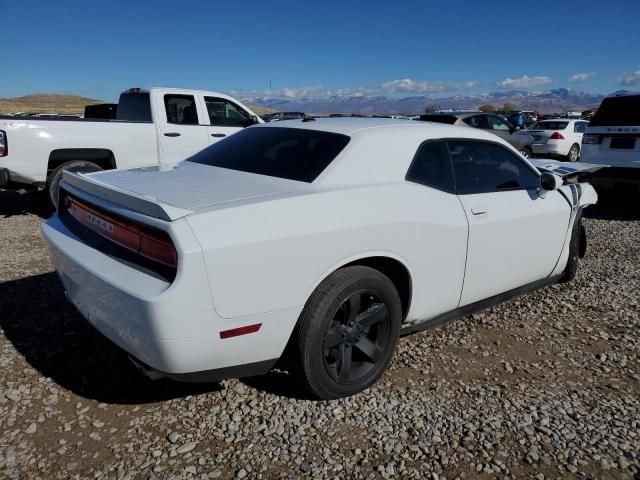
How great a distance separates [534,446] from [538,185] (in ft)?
7.01

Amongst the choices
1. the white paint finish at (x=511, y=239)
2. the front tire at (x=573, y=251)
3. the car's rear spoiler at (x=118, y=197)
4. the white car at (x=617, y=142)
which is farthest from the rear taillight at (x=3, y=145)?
the white car at (x=617, y=142)

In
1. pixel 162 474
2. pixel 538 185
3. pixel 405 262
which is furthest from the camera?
pixel 538 185

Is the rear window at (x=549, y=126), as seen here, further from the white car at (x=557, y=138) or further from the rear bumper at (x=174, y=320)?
the rear bumper at (x=174, y=320)

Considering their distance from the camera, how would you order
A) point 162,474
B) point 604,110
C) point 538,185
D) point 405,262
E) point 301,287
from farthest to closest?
point 604,110 < point 538,185 < point 405,262 < point 301,287 < point 162,474

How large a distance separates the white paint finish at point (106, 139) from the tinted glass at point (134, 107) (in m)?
0.20

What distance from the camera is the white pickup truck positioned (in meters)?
6.71

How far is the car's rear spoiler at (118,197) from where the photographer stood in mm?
2268

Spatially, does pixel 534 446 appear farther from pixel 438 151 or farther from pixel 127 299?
pixel 127 299

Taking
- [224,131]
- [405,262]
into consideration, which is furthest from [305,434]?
[224,131]

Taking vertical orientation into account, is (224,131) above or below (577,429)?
above

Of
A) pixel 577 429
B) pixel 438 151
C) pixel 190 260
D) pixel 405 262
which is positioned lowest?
pixel 577 429

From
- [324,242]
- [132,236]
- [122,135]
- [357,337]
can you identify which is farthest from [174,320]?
[122,135]

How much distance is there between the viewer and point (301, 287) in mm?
2498

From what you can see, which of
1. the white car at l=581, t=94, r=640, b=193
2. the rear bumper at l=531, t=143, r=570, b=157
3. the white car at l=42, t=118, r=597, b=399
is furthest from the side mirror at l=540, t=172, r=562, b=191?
the rear bumper at l=531, t=143, r=570, b=157
